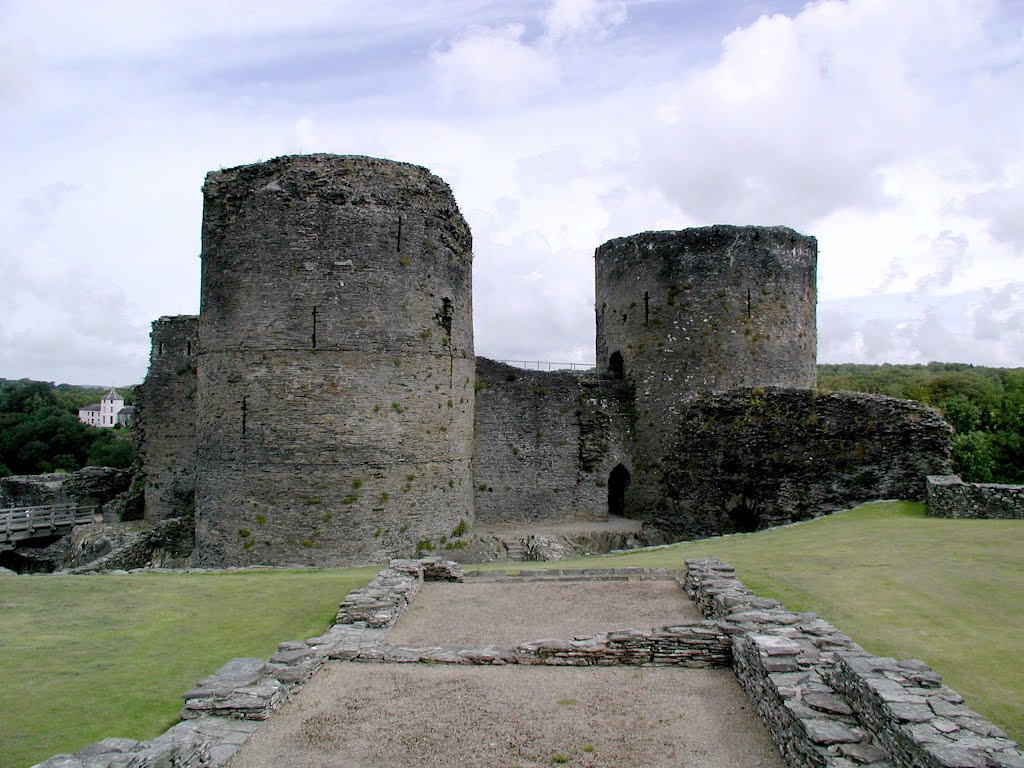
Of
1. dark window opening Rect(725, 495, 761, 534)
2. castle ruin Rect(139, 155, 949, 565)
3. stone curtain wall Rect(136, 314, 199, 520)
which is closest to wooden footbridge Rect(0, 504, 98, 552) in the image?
stone curtain wall Rect(136, 314, 199, 520)

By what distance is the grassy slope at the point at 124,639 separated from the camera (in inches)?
299

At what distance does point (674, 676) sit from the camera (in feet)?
28.8

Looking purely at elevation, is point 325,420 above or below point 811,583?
above

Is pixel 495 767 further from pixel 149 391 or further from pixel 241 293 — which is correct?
pixel 149 391

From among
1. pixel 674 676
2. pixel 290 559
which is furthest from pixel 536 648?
pixel 290 559

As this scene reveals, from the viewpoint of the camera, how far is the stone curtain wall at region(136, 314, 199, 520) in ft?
87.9

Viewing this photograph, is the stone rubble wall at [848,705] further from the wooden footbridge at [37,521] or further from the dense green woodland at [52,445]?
the dense green woodland at [52,445]

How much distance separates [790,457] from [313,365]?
1184 cm

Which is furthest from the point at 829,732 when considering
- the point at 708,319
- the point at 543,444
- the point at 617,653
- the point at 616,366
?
the point at 616,366

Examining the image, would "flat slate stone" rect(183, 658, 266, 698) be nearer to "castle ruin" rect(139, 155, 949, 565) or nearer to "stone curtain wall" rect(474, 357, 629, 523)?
"castle ruin" rect(139, 155, 949, 565)

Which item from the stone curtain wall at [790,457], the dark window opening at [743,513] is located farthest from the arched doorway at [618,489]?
the dark window opening at [743,513]

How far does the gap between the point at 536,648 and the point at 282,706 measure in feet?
9.44

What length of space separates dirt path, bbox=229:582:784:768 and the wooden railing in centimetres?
2385

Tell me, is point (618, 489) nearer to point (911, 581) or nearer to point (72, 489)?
point (911, 581)
